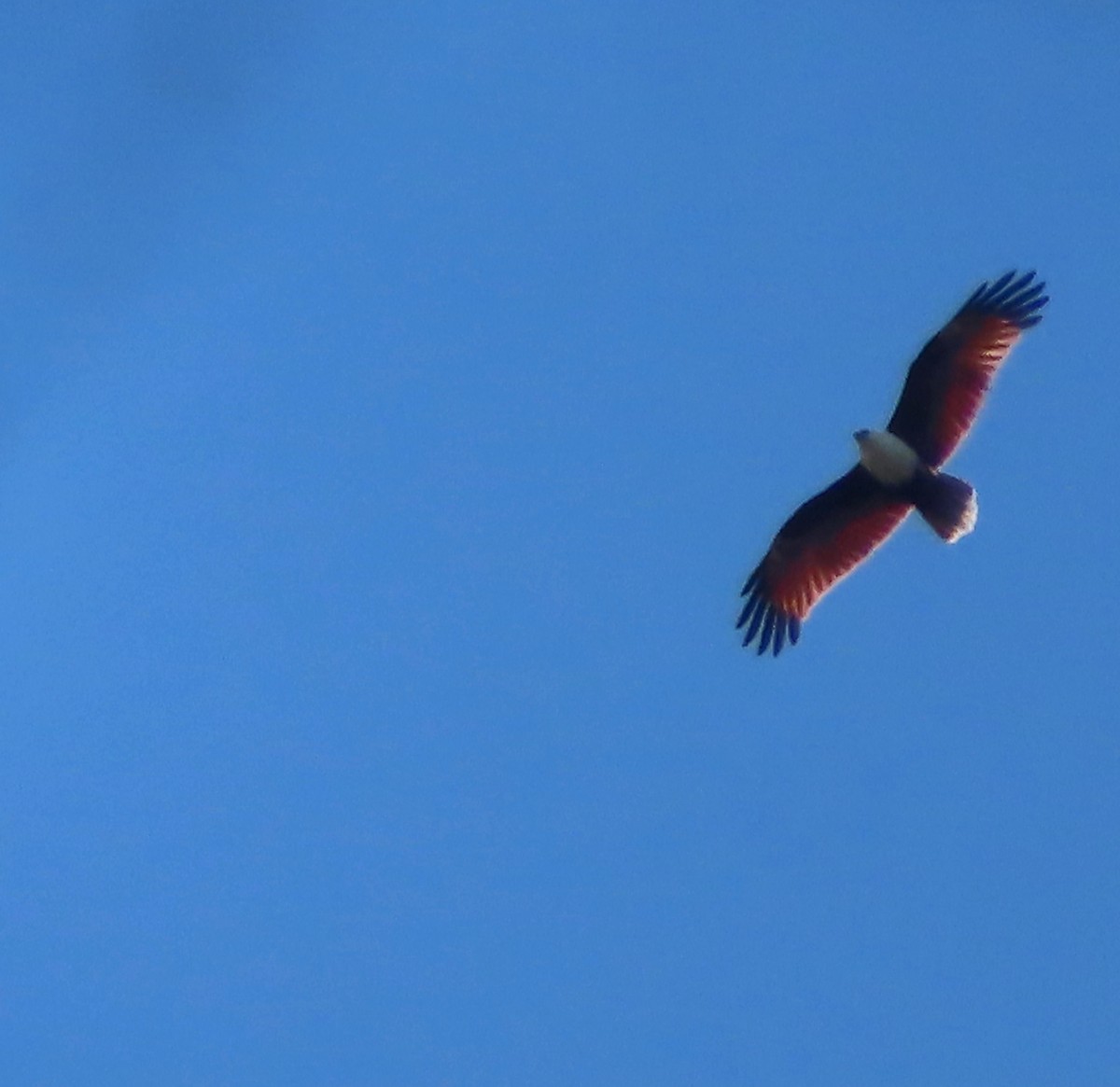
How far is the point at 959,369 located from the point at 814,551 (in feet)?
5.22

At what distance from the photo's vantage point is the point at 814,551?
12.6m

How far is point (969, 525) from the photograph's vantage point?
459 inches

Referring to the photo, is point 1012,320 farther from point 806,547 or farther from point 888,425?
point 806,547

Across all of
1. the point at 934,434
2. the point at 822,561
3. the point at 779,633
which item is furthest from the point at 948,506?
the point at 779,633

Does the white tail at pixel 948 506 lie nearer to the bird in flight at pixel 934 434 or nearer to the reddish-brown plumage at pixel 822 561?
the bird in flight at pixel 934 434

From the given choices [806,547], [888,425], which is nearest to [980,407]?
[888,425]

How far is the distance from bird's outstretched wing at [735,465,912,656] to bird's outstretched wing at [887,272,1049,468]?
475 millimetres

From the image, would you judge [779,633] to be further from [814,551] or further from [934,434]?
[934,434]

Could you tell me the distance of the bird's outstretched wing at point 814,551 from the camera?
12.3 meters

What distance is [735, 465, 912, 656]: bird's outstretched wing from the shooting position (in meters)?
12.3

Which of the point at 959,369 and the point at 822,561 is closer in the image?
the point at 959,369

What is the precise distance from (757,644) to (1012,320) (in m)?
2.78

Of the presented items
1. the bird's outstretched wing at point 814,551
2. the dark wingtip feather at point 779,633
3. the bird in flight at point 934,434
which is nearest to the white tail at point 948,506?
the bird in flight at point 934,434

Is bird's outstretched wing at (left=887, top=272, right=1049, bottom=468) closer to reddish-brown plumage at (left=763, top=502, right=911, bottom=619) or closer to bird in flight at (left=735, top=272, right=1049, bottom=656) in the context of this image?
bird in flight at (left=735, top=272, right=1049, bottom=656)
